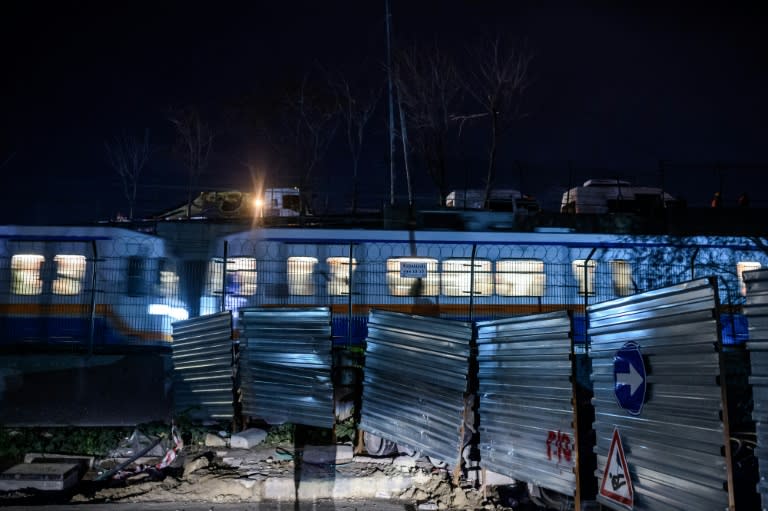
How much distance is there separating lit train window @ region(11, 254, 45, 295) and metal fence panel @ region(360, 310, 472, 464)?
10.0m

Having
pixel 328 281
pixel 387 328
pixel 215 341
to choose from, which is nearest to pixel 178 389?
pixel 215 341

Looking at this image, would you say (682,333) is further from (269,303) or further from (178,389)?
(269,303)

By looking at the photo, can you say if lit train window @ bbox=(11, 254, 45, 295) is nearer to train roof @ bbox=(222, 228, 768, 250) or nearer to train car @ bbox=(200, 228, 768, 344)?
train car @ bbox=(200, 228, 768, 344)

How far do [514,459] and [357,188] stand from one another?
1520 cm

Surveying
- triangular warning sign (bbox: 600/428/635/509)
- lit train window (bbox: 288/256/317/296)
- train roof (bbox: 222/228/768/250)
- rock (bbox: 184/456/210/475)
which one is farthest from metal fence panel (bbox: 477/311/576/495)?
lit train window (bbox: 288/256/317/296)

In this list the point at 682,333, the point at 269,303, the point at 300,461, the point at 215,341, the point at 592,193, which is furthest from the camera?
the point at 592,193

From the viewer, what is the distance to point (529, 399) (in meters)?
6.44

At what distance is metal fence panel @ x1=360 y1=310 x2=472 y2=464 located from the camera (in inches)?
285

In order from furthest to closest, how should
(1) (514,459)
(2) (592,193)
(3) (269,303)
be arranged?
(2) (592,193) < (3) (269,303) < (1) (514,459)

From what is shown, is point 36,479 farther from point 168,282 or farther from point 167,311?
point 168,282

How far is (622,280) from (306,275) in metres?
8.10

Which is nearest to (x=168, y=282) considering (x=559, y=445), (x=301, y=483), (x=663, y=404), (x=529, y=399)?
(x=301, y=483)

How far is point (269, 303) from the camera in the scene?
13.6m

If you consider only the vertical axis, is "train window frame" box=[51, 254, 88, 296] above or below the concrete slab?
above
